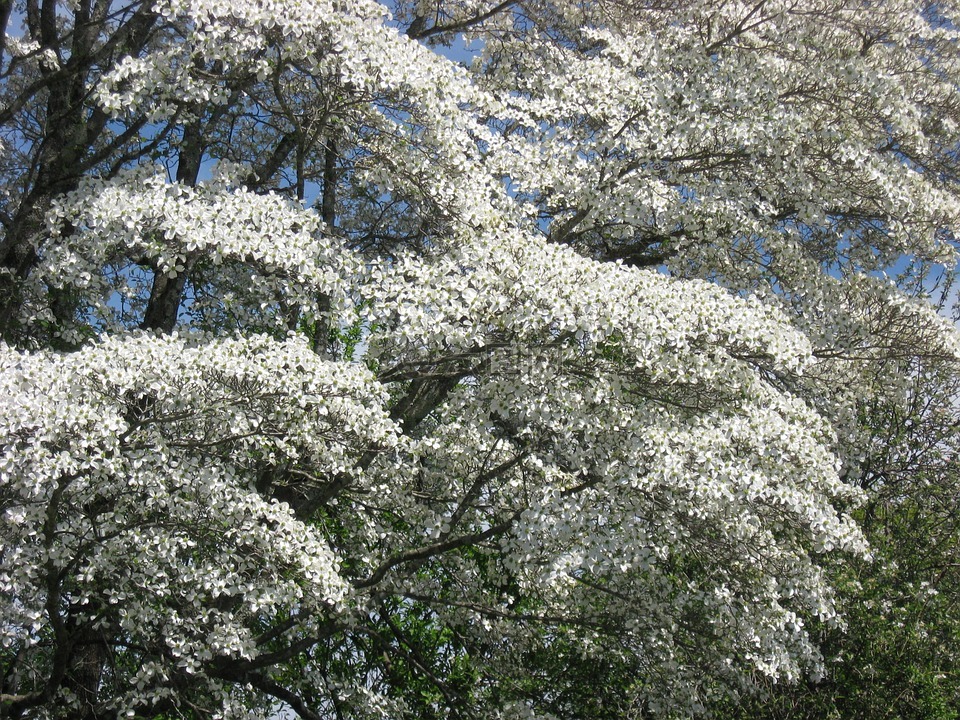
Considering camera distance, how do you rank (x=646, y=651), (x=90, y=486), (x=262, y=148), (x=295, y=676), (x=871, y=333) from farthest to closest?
(x=262, y=148) → (x=295, y=676) → (x=871, y=333) → (x=646, y=651) → (x=90, y=486)

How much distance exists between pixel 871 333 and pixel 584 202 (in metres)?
3.68

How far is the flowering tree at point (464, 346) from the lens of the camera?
809 cm

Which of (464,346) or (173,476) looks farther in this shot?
(464,346)

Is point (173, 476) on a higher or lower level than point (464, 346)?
lower

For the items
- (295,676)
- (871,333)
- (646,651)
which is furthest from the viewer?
(295,676)

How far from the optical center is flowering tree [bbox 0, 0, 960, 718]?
809 centimetres

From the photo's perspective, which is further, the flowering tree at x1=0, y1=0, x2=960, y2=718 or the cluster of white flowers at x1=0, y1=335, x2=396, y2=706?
the flowering tree at x1=0, y1=0, x2=960, y2=718

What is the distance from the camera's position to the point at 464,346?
8.41 m

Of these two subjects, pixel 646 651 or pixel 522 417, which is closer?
pixel 522 417

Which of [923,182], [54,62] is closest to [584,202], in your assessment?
[923,182]

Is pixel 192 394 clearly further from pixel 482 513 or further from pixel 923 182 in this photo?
pixel 923 182

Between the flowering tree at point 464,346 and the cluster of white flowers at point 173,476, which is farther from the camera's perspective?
the flowering tree at point 464,346

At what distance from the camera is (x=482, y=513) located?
10734 mm

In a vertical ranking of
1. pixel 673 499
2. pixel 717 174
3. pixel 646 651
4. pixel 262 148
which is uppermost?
pixel 262 148
